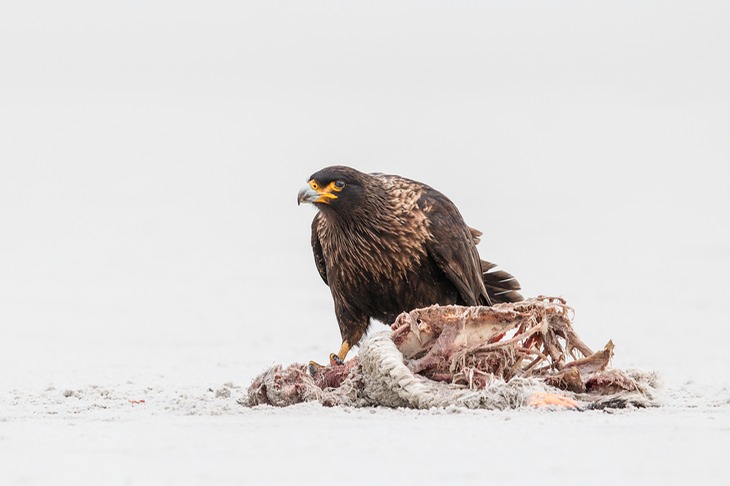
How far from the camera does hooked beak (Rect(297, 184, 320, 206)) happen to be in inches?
324

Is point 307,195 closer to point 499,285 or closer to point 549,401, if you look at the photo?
point 499,285

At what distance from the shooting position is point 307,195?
8.30 metres

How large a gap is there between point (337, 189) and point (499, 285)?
1617mm

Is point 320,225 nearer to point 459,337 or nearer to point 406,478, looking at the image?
point 459,337

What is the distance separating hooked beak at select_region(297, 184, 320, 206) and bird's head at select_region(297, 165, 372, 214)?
2cm

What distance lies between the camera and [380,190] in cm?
874

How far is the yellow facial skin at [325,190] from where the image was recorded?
843 centimetres

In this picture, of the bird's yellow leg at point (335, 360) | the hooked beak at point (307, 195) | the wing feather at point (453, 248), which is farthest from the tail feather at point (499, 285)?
the hooked beak at point (307, 195)

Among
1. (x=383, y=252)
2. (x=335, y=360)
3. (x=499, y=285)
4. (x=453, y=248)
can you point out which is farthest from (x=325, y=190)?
(x=499, y=285)

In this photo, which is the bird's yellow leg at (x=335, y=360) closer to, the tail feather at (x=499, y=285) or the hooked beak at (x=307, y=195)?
the hooked beak at (x=307, y=195)

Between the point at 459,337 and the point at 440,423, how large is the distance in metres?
0.95

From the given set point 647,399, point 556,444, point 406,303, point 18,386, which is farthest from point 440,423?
point 18,386

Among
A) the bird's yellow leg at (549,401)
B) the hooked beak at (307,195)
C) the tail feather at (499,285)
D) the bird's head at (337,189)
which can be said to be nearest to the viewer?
the bird's yellow leg at (549,401)

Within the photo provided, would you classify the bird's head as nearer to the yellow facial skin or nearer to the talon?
the yellow facial skin
